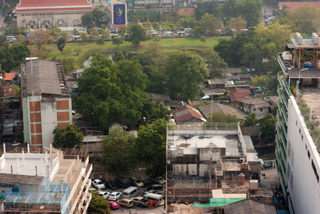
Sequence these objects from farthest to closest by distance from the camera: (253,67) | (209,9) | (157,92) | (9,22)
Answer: (209,9)
(9,22)
(253,67)
(157,92)

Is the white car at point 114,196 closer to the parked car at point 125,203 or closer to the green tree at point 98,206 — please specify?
the parked car at point 125,203

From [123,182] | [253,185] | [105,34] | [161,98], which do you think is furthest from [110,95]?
[105,34]

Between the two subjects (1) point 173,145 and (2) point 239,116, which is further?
(2) point 239,116

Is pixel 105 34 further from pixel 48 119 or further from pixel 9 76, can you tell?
pixel 48 119

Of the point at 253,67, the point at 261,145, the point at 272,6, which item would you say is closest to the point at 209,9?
the point at 272,6

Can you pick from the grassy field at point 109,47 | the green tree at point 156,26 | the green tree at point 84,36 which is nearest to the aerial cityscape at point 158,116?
the green tree at point 84,36

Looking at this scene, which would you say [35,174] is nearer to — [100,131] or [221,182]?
[221,182]
